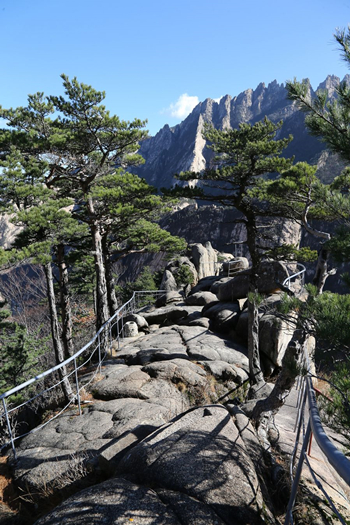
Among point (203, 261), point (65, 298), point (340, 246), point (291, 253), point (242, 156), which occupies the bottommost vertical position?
point (203, 261)

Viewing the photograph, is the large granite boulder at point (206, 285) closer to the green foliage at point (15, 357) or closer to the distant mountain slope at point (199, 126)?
the green foliage at point (15, 357)

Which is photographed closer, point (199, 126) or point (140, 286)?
point (140, 286)

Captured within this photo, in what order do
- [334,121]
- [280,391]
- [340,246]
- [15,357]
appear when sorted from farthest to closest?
[15,357] → [280,391] → [334,121] → [340,246]

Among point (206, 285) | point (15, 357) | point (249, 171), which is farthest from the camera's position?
point (206, 285)

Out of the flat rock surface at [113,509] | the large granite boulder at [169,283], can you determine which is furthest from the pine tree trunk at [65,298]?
the large granite boulder at [169,283]

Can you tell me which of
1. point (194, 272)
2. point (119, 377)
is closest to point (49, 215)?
point (119, 377)

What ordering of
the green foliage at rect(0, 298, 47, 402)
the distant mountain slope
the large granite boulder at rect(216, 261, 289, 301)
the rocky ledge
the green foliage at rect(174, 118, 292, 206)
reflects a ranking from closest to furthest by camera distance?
the rocky ledge
the green foliage at rect(174, 118, 292, 206)
the large granite boulder at rect(216, 261, 289, 301)
the green foliage at rect(0, 298, 47, 402)
the distant mountain slope

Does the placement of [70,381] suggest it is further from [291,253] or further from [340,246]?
[340,246]

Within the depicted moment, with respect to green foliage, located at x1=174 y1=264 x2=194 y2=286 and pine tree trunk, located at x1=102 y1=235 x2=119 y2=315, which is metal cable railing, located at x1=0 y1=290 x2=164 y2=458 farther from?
green foliage, located at x1=174 y1=264 x2=194 y2=286

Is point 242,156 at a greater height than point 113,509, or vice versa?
point 242,156

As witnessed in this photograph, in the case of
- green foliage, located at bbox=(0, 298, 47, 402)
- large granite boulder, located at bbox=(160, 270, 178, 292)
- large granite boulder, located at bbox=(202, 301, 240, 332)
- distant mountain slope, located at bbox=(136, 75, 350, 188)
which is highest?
distant mountain slope, located at bbox=(136, 75, 350, 188)

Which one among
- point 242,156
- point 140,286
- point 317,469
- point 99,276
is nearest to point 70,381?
point 99,276

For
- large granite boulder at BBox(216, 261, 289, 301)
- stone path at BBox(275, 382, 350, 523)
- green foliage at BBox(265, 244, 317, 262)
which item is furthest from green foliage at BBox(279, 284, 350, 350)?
large granite boulder at BBox(216, 261, 289, 301)

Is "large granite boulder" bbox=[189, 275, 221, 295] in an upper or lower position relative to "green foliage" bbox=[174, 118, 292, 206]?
lower
